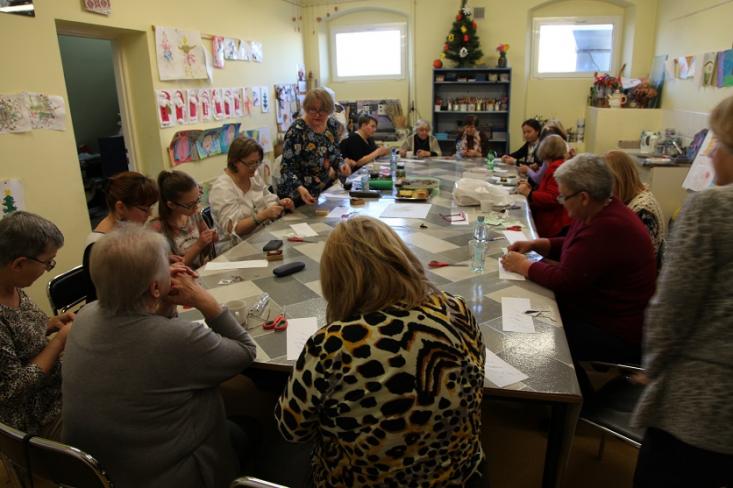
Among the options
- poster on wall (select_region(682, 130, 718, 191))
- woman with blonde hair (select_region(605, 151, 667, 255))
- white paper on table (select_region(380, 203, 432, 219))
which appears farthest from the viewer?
poster on wall (select_region(682, 130, 718, 191))

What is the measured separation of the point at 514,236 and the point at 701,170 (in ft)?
8.30

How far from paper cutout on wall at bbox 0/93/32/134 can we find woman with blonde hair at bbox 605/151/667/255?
3325mm

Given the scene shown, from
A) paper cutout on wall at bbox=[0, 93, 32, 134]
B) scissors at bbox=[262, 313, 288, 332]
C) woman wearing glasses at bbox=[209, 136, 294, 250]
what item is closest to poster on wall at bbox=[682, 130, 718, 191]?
woman wearing glasses at bbox=[209, 136, 294, 250]

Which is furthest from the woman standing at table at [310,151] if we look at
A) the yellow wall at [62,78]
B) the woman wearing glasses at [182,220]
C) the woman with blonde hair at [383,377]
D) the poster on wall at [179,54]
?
the woman with blonde hair at [383,377]

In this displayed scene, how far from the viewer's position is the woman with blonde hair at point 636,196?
2.51m

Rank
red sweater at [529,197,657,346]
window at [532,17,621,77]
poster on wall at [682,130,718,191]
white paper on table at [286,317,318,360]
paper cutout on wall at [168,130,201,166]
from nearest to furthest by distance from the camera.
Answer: white paper on table at [286,317,318,360] < red sweater at [529,197,657,346] < poster on wall at [682,130,718,191] < paper cutout on wall at [168,130,201,166] < window at [532,17,621,77]

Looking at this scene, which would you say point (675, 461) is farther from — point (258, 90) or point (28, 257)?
point (258, 90)

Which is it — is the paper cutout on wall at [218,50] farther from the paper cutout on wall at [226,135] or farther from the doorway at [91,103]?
the doorway at [91,103]

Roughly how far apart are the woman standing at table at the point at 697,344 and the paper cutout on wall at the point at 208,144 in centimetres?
430

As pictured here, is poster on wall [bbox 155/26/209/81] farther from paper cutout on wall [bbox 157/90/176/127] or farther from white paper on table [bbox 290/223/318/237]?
white paper on table [bbox 290/223/318/237]

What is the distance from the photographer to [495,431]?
229 cm

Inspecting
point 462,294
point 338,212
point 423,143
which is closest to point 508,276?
point 462,294

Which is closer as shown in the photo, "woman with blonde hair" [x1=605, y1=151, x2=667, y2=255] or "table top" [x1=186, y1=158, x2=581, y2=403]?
"table top" [x1=186, y1=158, x2=581, y2=403]

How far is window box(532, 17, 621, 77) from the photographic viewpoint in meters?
6.54
